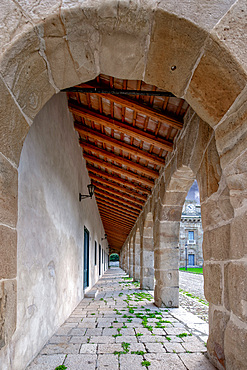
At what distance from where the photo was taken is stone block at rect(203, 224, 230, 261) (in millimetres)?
1920

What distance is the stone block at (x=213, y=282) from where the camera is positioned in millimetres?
2033

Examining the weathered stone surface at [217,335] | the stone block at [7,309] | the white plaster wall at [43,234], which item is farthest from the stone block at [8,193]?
the weathered stone surface at [217,335]

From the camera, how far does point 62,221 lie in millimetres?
3652

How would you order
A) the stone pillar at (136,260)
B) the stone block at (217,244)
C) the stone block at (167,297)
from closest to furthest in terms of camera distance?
the stone block at (217,244) < the stone block at (167,297) < the stone pillar at (136,260)

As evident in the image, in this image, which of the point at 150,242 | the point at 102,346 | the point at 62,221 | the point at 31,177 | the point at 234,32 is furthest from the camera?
the point at 150,242

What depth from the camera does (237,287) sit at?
5.32 ft

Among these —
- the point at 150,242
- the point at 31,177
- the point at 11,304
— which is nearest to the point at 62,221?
the point at 31,177

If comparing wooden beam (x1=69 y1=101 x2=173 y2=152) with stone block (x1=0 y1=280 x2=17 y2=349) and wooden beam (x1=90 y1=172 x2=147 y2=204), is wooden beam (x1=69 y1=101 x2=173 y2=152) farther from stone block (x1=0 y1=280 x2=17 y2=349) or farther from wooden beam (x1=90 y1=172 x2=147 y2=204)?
wooden beam (x1=90 y1=172 x2=147 y2=204)

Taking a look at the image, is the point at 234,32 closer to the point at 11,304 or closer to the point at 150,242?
the point at 11,304

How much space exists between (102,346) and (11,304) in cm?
159

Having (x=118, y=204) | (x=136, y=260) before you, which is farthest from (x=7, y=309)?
(x=136, y=260)

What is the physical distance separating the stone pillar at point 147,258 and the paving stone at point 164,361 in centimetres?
450

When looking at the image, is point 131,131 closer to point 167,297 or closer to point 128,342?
point 128,342

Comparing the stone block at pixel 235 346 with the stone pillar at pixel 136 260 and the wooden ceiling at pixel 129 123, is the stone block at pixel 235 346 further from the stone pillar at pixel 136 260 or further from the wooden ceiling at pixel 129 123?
the stone pillar at pixel 136 260
